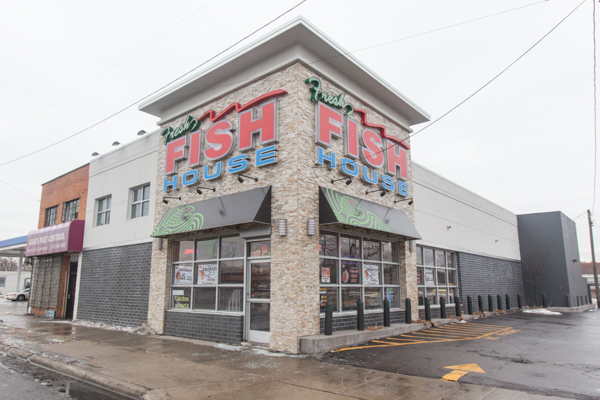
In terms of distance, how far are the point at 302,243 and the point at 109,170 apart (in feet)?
35.8

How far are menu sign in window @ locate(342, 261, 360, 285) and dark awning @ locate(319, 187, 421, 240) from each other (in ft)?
4.14

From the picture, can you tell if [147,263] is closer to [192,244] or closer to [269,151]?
[192,244]

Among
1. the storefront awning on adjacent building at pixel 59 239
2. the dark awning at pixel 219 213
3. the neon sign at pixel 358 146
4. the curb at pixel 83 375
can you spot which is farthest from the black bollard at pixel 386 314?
the storefront awning on adjacent building at pixel 59 239

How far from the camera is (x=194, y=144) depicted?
12.9 meters

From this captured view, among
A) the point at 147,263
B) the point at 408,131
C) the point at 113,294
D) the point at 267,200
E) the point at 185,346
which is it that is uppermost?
the point at 408,131

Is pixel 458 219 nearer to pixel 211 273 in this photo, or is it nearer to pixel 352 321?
pixel 352 321

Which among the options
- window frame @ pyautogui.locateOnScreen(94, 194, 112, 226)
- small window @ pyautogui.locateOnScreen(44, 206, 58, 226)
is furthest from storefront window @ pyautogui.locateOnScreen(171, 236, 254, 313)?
small window @ pyautogui.locateOnScreen(44, 206, 58, 226)

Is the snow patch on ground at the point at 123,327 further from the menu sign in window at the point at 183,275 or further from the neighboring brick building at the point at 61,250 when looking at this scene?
the neighboring brick building at the point at 61,250

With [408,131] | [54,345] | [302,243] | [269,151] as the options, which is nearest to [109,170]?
[54,345]

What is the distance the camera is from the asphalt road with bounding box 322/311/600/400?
21.7 ft

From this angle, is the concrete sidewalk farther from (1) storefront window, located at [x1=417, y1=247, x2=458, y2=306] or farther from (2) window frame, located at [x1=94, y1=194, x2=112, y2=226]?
(1) storefront window, located at [x1=417, y1=247, x2=458, y2=306]

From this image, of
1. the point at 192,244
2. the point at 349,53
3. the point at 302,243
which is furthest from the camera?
the point at 192,244

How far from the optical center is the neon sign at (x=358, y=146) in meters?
10.9

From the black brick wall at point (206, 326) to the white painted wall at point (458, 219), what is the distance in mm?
8223
